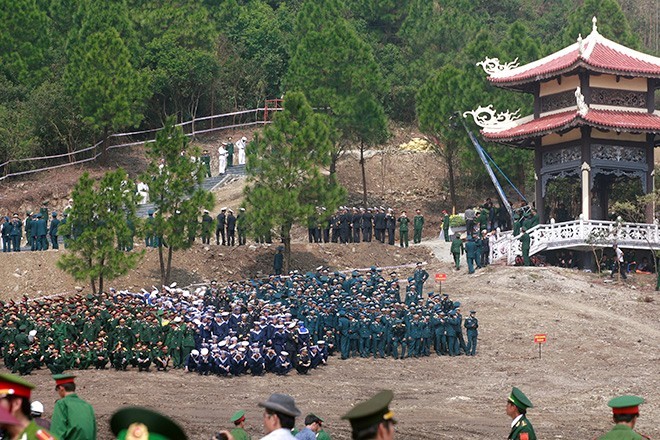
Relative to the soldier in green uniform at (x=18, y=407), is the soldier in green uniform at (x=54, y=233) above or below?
above

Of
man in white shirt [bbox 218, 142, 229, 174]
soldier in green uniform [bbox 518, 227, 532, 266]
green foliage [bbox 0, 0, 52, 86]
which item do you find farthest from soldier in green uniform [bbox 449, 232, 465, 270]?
green foliage [bbox 0, 0, 52, 86]

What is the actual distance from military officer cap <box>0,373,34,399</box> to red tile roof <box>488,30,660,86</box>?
114 feet

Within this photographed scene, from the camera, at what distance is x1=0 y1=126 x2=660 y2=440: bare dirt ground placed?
23219 millimetres

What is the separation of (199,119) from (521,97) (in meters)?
16.6

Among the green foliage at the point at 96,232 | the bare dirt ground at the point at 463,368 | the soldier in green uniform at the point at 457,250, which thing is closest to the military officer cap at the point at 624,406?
the bare dirt ground at the point at 463,368

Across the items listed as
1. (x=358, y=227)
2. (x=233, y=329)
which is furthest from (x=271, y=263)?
(x=233, y=329)

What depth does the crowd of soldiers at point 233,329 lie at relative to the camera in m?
27.2

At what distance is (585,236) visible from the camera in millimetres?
39562

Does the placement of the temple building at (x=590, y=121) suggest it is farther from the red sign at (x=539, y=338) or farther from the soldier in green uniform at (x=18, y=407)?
the soldier in green uniform at (x=18, y=407)

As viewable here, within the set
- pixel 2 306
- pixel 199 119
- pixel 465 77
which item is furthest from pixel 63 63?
pixel 2 306

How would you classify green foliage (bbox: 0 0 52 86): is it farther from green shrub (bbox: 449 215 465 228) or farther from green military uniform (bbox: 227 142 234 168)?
green shrub (bbox: 449 215 465 228)

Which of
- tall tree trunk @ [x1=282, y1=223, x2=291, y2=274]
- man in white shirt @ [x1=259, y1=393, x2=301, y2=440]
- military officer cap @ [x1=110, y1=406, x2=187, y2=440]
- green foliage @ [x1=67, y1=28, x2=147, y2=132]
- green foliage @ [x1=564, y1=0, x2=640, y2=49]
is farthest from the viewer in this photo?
green foliage @ [x1=564, y1=0, x2=640, y2=49]

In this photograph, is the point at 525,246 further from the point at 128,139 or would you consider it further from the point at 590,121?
the point at 128,139

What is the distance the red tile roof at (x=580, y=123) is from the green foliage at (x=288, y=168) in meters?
6.72
